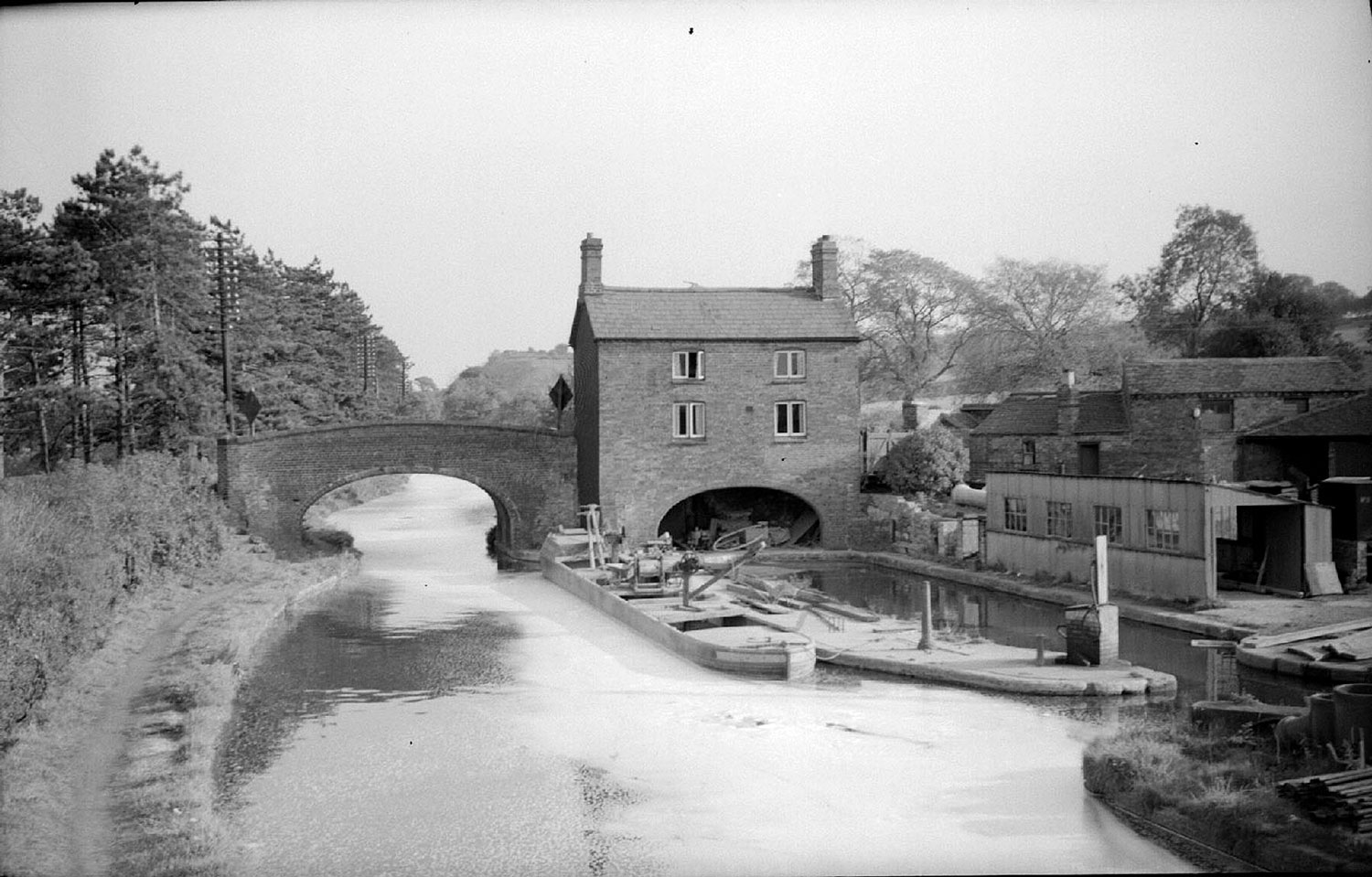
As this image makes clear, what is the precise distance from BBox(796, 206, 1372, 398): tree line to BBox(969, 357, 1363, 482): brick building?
6.82 m

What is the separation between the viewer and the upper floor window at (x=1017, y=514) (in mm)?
24141

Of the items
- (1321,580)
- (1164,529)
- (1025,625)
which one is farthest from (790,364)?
(1321,580)

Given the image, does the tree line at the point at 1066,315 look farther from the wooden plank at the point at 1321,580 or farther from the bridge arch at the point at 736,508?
the wooden plank at the point at 1321,580

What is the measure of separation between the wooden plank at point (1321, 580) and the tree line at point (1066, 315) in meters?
17.5

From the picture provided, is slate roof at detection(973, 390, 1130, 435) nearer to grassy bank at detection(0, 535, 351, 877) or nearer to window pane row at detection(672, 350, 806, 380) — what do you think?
window pane row at detection(672, 350, 806, 380)

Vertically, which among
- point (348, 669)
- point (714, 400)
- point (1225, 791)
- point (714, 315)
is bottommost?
point (348, 669)

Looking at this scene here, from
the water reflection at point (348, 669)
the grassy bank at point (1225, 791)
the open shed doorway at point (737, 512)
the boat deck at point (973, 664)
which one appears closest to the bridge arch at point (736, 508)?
the open shed doorway at point (737, 512)

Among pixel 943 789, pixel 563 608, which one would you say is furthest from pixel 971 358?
pixel 943 789

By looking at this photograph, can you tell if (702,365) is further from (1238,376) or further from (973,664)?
(973,664)

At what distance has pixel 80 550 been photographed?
633 inches

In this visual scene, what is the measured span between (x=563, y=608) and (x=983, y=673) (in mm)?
9820

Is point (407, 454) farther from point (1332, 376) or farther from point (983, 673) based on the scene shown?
point (1332, 376)

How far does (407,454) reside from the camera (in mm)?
29500

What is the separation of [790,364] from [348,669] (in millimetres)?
15684
